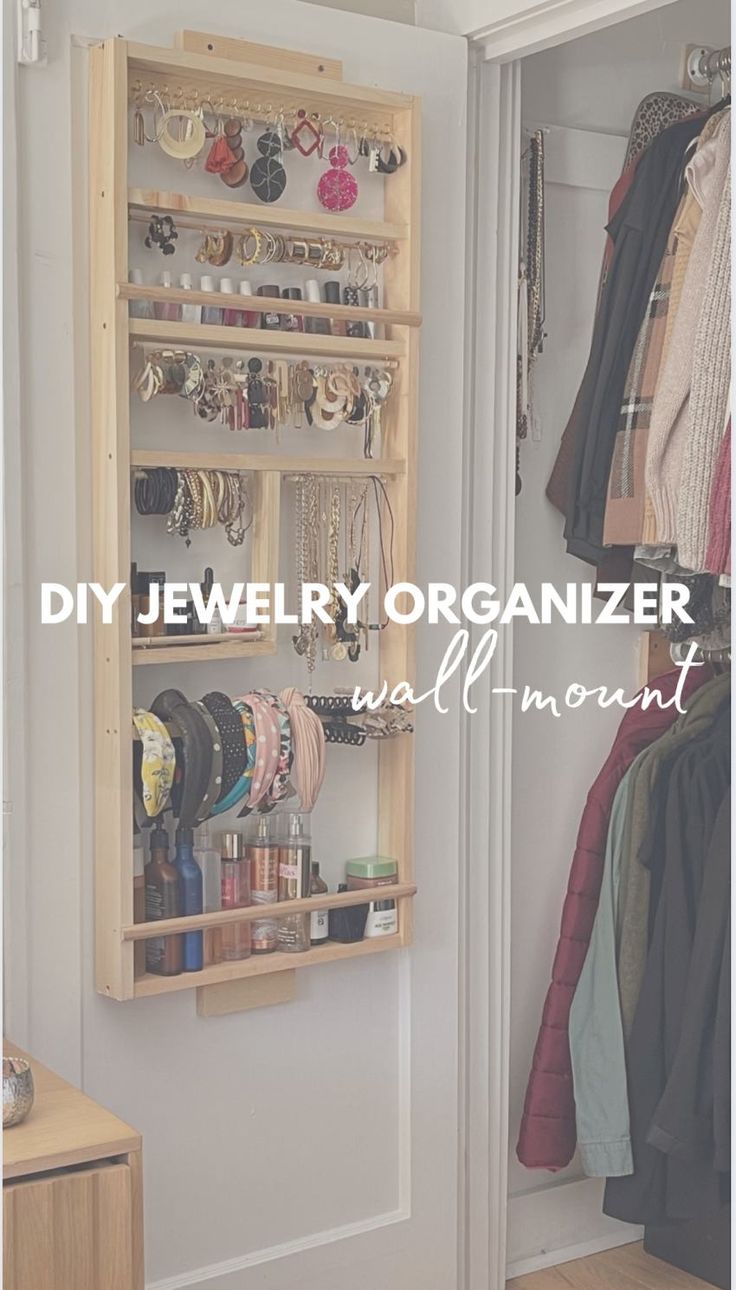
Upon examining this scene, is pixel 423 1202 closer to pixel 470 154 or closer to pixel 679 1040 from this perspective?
pixel 679 1040

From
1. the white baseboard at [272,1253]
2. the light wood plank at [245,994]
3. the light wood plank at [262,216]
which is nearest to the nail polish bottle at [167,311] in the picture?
the light wood plank at [262,216]

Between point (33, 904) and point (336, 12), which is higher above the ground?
point (336, 12)

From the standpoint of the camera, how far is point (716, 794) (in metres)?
2.40

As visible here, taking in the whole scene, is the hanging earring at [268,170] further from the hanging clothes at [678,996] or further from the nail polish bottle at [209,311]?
the hanging clothes at [678,996]

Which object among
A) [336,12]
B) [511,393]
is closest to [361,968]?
[511,393]

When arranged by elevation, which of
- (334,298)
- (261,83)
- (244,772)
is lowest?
(244,772)

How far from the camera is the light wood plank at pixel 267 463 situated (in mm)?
1923

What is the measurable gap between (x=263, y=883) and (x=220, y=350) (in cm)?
78

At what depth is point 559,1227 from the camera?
8.71 feet

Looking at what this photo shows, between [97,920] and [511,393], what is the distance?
111 centimetres

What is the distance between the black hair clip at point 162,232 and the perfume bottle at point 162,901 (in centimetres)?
81

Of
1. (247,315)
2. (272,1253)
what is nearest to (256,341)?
(247,315)

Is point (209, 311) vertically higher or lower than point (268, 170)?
lower

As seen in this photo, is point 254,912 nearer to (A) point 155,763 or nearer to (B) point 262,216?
(A) point 155,763
